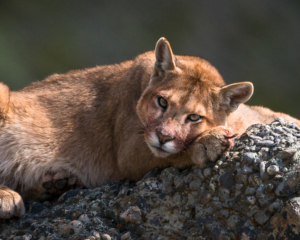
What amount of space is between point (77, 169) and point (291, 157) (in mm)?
2795

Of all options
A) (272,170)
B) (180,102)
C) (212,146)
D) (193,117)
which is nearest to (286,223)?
(272,170)

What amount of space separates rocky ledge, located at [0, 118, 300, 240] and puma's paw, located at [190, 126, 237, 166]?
0.07 meters

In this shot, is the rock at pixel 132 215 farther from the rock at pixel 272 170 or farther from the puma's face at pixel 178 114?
the rock at pixel 272 170

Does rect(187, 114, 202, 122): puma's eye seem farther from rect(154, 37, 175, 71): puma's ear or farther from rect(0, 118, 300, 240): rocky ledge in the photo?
rect(154, 37, 175, 71): puma's ear

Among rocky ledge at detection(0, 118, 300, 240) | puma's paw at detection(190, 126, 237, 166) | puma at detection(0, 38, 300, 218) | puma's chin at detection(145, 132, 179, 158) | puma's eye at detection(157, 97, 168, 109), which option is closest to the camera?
rocky ledge at detection(0, 118, 300, 240)

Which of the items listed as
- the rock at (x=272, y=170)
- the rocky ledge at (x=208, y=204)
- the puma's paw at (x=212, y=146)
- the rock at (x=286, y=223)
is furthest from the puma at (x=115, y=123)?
the rock at (x=286, y=223)

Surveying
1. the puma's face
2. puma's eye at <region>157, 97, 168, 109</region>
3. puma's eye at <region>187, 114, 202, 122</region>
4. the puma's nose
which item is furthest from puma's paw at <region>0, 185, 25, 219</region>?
puma's eye at <region>187, 114, 202, 122</region>

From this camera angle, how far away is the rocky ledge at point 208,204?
9.89ft

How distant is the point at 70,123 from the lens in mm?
5145

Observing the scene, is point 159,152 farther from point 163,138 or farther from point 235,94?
point 235,94

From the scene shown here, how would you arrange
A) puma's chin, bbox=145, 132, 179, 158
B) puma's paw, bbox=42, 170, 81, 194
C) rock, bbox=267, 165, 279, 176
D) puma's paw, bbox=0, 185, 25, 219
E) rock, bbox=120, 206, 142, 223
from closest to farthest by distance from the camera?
rock, bbox=267, 165, 279, 176 → rock, bbox=120, 206, 142, 223 → puma's chin, bbox=145, 132, 179, 158 → puma's paw, bbox=0, 185, 25, 219 → puma's paw, bbox=42, 170, 81, 194

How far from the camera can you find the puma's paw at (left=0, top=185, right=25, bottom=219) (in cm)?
414

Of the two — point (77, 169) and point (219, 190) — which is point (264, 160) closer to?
point (219, 190)

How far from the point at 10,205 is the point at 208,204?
231 cm
